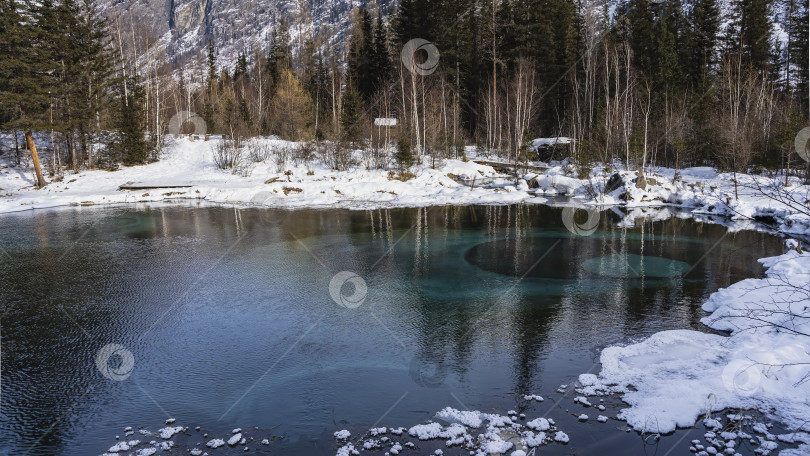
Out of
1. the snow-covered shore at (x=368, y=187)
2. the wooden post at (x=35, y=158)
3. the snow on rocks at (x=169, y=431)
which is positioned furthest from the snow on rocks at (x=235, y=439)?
the wooden post at (x=35, y=158)

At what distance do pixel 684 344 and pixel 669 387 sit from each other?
185 centimetres

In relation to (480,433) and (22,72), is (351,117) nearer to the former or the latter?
(22,72)

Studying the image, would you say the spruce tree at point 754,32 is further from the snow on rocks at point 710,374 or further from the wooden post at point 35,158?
the wooden post at point 35,158

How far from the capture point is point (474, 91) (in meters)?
56.1

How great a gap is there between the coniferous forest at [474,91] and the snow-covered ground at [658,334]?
269 cm

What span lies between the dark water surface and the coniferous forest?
18.9 metres

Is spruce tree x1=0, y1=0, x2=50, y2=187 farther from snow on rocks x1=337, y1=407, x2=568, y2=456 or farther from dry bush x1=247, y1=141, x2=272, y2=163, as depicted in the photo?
snow on rocks x1=337, y1=407, x2=568, y2=456

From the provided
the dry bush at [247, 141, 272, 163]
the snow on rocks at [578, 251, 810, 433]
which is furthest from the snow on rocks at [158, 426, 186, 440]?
the dry bush at [247, 141, 272, 163]

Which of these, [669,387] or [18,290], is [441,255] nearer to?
[669,387]

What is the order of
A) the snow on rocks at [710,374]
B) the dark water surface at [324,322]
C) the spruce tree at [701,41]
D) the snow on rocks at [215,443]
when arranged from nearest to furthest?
the snow on rocks at [215,443], the snow on rocks at [710,374], the dark water surface at [324,322], the spruce tree at [701,41]

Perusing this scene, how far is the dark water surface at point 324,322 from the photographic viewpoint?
711cm

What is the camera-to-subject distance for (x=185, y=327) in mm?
10617

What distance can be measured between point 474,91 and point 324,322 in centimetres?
4930

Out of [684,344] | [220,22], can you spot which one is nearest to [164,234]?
[684,344]
